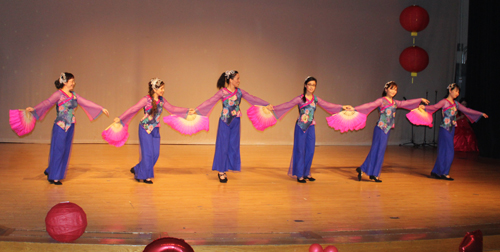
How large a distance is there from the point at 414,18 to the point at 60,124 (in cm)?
703

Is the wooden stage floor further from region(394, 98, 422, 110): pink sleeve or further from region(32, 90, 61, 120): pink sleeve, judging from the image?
region(394, 98, 422, 110): pink sleeve

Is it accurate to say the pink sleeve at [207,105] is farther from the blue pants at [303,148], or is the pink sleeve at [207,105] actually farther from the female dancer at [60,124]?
the female dancer at [60,124]

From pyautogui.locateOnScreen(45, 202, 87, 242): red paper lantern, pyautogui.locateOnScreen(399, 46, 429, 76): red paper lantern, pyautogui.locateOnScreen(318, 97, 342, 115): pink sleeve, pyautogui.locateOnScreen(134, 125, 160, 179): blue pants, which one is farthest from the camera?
pyautogui.locateOnScreen(399, 46, 429, 76): red paper lantern

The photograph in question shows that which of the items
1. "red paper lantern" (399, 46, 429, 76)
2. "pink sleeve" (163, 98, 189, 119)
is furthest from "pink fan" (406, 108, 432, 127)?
"red paper lantern" (399, 46, 429, 76)

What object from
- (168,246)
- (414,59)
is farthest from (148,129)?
(414,59)

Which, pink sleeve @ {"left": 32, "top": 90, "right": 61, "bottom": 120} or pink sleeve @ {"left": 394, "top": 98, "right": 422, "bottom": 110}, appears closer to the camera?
pink sleeve @ {"left": 32, "top": 90, "right": 61, "bottom": 120}

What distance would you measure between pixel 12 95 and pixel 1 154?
75.1 inches

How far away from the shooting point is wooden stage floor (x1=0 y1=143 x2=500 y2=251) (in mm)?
2895

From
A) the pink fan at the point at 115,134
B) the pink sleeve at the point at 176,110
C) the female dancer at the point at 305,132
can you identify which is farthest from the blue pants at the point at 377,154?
the pink fan at the point at 115,134

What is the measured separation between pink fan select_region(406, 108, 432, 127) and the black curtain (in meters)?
2.99

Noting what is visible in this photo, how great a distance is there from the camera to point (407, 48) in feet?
29.1

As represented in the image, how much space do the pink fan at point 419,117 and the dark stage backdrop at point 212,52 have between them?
3708 mm

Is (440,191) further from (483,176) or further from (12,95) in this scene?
(12,95)

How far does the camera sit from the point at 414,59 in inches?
339
